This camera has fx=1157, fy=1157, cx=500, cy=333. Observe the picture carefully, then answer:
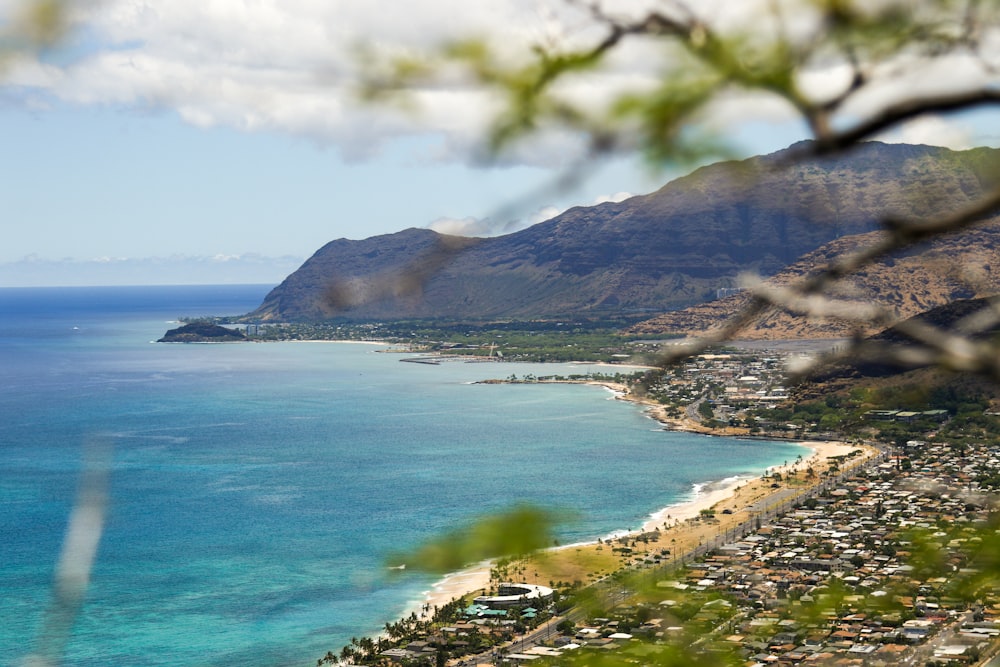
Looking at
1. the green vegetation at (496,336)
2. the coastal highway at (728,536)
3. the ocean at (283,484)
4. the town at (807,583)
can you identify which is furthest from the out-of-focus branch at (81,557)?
the green vegetation at (496,336)

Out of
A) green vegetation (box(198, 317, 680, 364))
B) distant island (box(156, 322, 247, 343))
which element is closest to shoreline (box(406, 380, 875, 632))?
green vegetation (box(198, 317, 680, 364))

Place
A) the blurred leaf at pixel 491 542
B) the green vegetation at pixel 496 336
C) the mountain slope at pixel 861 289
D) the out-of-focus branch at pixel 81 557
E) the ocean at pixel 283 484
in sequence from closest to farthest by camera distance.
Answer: the out-of-focus branch at pixel 81 557, the blurred leaf at pixel 491 542, the ocean at pixel 283 484, the mountain slope at pixel 861 289, the green vegetation at pixel 496 336

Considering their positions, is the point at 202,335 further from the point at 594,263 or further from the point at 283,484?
the point at 283,484

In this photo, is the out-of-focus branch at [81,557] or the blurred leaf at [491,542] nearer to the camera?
the out-of-focus branch at [81,557]

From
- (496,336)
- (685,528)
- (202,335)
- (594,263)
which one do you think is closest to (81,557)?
(685,528)

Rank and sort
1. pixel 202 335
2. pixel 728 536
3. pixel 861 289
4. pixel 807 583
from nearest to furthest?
pixel 807 583, pixel 728 536, pixel 861 289, pixel 202 335

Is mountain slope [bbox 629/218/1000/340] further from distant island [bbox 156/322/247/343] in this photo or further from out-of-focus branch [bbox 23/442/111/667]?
distant island [bbox 156/322/247/343]

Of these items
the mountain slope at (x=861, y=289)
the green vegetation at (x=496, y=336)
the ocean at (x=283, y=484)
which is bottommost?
the ocean at (x=283, y=484)

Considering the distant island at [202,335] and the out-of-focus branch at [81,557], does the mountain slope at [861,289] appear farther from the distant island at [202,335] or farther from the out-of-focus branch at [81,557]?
the distant island at [202,335]

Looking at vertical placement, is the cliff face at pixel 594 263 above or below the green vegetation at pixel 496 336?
above
